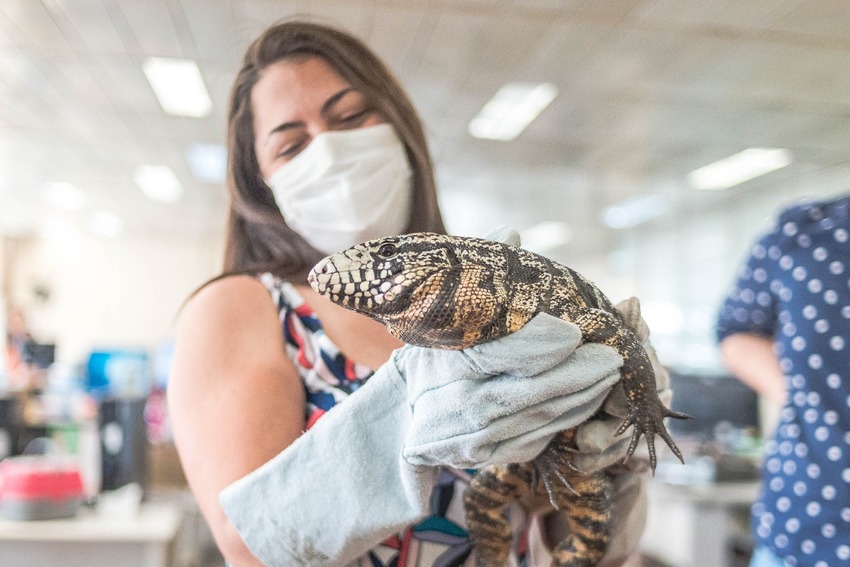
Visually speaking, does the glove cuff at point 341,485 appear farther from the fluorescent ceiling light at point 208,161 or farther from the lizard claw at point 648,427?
the fluorescent ceiling light at point 208,161

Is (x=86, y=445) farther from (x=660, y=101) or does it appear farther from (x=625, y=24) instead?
(x=625, y=24)

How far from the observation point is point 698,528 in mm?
4031

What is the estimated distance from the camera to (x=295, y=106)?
903 millimetres

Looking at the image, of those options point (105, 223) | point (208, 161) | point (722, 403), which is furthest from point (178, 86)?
point (722, 403)

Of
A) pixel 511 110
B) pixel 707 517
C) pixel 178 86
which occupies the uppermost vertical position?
pixel 511 110

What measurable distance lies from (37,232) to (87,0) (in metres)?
0.61

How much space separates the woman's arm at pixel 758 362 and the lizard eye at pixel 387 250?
1.11m

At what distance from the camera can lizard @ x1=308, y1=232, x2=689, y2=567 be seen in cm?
54

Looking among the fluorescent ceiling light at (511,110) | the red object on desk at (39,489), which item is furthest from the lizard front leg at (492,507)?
the red object on desk at (39,489)

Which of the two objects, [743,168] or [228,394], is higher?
[743,168]

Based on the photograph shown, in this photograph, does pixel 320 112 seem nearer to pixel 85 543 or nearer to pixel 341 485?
pixel 341 485

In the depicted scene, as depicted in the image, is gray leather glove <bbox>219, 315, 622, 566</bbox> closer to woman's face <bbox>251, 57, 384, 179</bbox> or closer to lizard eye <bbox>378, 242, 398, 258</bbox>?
lizard eye <bbox>378, 242, 398, 258</bbox>

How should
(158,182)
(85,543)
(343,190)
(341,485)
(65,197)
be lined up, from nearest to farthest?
(341,485) → (343,190) → (65,197) → (158,182) → (85,543)

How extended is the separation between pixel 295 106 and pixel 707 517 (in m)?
3.98
